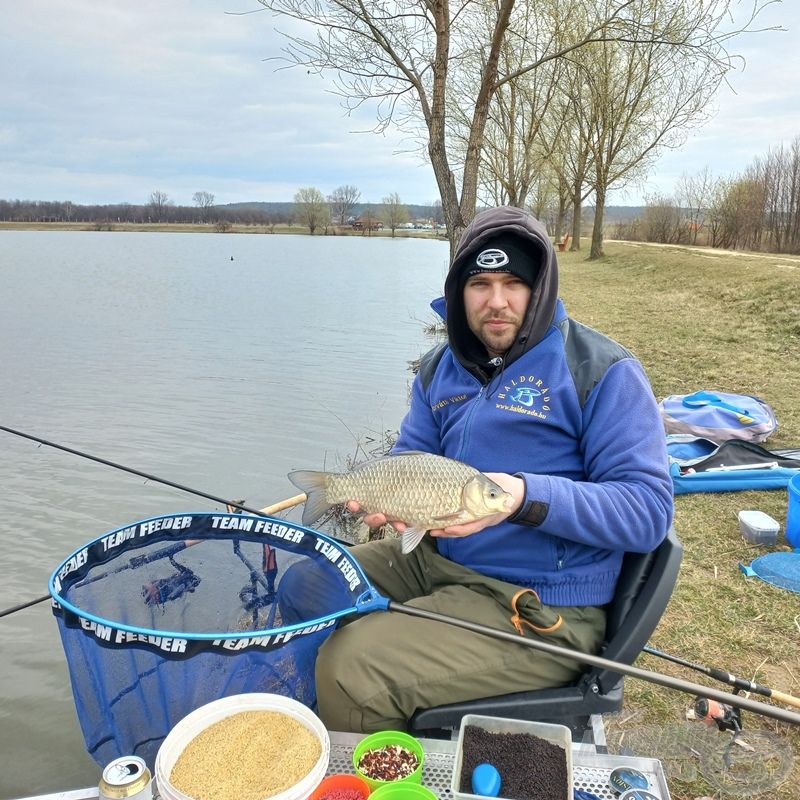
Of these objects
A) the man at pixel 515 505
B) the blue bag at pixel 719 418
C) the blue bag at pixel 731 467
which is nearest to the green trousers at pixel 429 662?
the man at pixel 515 505

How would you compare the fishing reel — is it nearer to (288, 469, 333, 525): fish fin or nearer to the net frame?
the net frame

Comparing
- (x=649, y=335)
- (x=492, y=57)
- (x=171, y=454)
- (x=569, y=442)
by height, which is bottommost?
(x=171, y=454)

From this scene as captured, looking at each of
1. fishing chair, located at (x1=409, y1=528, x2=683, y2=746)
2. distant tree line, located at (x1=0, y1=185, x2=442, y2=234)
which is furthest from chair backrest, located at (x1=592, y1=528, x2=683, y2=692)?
distant tree line, located at (x1=0, y1=185, x2=442, y2=234)

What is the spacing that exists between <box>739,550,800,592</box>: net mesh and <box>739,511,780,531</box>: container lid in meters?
0.16

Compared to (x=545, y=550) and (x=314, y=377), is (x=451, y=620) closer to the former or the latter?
(x=545, y=550)

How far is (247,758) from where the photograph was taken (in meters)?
1.44

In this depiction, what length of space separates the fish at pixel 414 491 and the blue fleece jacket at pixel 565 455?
119 mm

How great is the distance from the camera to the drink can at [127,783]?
4.36 ft

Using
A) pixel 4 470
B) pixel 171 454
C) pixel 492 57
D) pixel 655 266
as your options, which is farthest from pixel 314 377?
pixel 655 266

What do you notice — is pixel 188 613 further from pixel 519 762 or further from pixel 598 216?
pixel 598 216

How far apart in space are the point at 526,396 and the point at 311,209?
259ft

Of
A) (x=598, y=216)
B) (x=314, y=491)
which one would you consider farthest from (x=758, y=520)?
(x=598, y=216)

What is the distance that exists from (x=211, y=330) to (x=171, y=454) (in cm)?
742

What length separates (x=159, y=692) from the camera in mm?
1551
